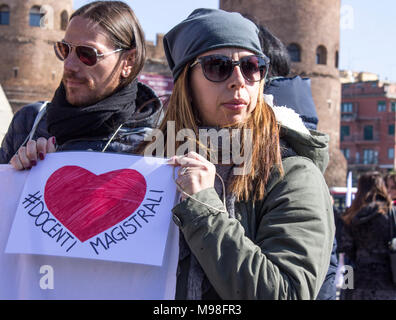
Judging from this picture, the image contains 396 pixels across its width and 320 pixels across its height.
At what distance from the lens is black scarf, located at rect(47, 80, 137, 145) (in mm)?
2109

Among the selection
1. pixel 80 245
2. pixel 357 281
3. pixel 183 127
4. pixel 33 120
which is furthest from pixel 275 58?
pixel 357 281

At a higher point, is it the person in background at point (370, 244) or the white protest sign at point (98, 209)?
the white protest sign at point (98, 209)

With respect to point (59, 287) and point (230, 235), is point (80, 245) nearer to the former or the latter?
point (59, 287)

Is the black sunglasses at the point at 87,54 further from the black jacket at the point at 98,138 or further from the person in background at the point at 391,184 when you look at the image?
the person in background at the point at 391,184

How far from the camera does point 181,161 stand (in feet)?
5.63

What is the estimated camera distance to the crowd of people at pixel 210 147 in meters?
1.60

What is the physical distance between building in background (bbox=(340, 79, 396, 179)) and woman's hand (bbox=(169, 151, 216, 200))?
49.2 m

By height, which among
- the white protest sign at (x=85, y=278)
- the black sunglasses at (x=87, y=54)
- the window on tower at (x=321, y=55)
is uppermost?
the window on tower at (x=321, y=55)

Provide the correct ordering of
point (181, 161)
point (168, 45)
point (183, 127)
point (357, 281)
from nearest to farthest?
point (181, 161) → point (183, 127) → point (168, 45) → point (357, 281)

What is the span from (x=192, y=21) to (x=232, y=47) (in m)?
0.15

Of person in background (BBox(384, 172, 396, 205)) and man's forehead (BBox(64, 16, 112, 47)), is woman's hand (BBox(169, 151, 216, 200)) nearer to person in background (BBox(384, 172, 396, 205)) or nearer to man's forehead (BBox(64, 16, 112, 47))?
man's forehead (BBox(64, 16, 112, 47))

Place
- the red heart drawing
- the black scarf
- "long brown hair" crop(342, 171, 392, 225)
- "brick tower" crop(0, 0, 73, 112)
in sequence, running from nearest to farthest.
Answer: the red heart drawing < the black scarf < "long brown hair" crop(342, 171, 392, 225) < "brick tower" crop(0, 0, 73, 112)

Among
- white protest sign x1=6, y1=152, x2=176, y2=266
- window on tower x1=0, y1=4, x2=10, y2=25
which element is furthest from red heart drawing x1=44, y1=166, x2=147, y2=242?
window on tower x1=0, y1=4, x2=10, y2=25

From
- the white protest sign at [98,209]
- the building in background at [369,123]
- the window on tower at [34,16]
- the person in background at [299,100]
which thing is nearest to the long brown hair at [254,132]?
the white protest sign at [98,209]
